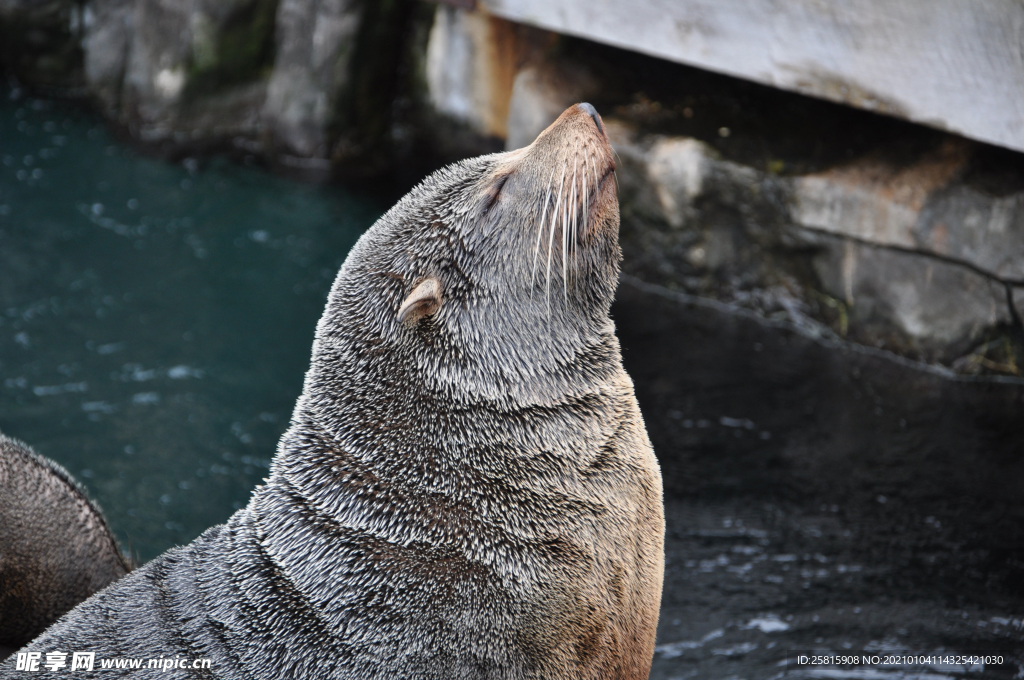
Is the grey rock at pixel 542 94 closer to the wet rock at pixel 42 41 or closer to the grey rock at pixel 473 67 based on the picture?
the grey rock at pixel 473 67

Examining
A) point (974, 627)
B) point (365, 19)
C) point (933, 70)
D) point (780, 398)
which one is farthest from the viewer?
point (365, 19)

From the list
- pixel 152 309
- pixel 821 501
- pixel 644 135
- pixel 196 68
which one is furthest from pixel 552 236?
pixel 196 68

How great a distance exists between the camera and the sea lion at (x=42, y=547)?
324cm

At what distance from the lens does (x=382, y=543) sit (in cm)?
286

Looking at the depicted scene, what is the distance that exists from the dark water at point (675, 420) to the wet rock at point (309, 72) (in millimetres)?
611

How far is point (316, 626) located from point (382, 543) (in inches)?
12.6

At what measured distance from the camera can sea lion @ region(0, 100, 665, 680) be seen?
2787 mm

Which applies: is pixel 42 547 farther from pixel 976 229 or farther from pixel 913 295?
pixel 976 229

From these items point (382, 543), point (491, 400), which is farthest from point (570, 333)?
point (382, 543)

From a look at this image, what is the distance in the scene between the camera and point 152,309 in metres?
7.07

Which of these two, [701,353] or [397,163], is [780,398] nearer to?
[701,353]

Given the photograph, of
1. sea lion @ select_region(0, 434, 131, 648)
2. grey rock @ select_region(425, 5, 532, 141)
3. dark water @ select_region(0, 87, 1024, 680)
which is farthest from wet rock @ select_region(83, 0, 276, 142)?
sea lion @ select_region(0, 434, 131, 648)

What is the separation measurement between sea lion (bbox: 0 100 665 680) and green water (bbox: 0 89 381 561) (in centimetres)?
251

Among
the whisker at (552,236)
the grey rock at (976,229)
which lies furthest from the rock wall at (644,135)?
the whisker at (552,236)
